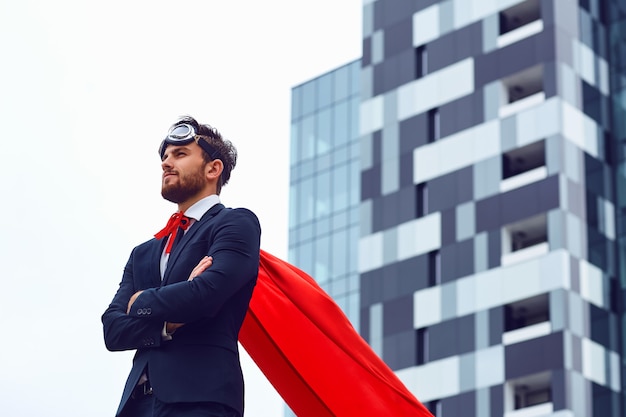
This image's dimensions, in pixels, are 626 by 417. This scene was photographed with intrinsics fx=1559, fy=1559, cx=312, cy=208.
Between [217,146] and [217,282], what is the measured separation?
1.02 m

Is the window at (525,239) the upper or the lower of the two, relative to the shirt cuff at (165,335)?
upper

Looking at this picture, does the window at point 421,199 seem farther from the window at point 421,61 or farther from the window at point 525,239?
the window at point 421,61

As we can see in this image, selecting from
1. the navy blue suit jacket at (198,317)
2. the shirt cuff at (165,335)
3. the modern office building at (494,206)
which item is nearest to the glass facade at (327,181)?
the modern office building at (494,206)

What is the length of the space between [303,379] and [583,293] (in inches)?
2208

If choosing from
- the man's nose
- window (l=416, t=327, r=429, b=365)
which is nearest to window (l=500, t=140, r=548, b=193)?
window (l=416, t=327, r=429, b=365)

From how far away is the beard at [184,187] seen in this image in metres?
8.47

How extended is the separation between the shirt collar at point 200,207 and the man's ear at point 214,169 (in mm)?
124

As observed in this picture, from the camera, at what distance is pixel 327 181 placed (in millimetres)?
80688

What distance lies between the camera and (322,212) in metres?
80.4

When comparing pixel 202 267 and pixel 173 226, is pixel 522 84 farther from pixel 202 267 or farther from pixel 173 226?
pixel 202 267

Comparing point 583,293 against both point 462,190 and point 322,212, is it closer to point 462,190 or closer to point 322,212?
point 462,190

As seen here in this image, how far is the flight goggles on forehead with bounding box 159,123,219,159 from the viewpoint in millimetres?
8523

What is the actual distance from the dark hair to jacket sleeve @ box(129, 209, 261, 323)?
0.41 meters

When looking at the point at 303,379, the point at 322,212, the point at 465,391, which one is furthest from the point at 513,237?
the point at 303,379
